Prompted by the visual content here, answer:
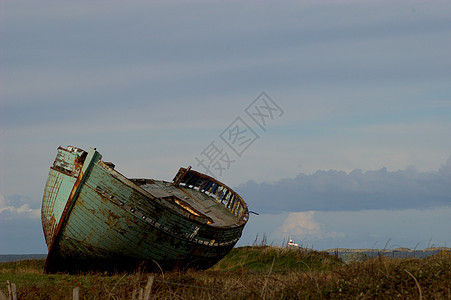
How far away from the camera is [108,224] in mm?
17062

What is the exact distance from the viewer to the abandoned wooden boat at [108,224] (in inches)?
666

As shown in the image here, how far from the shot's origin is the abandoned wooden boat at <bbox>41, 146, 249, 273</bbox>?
1691cm

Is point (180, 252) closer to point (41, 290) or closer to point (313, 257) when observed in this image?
point (41, 290)

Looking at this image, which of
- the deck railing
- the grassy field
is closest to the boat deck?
the deck railing

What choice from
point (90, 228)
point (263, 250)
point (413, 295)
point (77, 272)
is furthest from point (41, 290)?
point (263, 250)

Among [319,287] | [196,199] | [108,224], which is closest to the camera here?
[319,287]

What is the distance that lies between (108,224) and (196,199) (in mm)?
9518

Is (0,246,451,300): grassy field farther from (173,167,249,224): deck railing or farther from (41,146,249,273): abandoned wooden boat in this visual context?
(173,167,249,224): deck railing

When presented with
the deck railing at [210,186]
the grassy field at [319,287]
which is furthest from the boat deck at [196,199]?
the grassy field at [319,287]

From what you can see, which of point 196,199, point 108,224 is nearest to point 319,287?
point 108,224

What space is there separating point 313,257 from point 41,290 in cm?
1856

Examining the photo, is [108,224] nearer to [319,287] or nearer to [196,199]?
[319,287]

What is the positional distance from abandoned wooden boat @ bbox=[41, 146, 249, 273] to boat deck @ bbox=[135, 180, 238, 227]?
4.30 meters

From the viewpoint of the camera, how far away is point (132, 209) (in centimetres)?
1691
